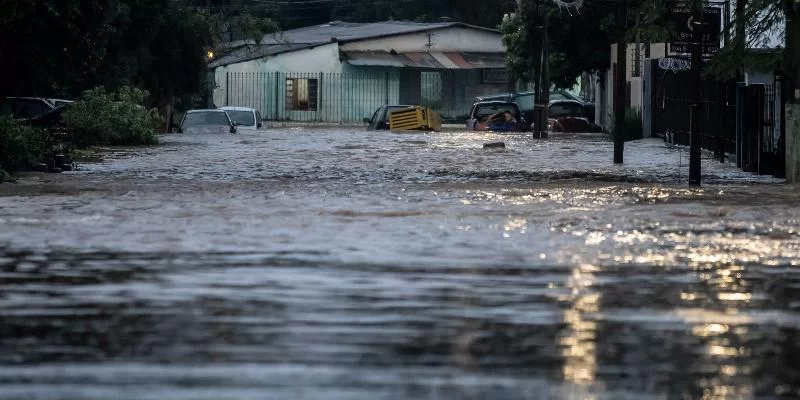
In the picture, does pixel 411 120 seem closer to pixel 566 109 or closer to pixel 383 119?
pixel 383 119

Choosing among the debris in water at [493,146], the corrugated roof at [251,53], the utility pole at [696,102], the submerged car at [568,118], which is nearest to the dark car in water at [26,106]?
the debris in water at [493,146]

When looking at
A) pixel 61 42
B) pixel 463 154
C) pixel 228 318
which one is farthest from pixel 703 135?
pixel 228 318

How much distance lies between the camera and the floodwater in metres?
7.82

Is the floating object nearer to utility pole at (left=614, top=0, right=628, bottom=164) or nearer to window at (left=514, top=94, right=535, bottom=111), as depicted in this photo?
window at (left=514, top=94, right=535, bottom=111)

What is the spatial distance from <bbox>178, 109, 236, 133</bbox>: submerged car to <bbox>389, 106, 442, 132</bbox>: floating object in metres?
7.80

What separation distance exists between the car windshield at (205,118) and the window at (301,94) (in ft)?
83.0

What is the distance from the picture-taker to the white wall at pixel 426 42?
75250mm

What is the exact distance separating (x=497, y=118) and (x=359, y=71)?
20684 mm

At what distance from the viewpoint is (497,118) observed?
184 feet

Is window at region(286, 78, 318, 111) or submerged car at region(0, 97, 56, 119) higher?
window at region(286, 78, 318, 111)

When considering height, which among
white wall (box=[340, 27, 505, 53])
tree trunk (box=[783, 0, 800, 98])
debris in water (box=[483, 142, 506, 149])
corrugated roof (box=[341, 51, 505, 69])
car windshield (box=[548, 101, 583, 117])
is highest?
white wall (box=[340, 27, 505, 53])

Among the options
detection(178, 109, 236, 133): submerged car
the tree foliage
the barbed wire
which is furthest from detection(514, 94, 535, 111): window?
the barbed wire

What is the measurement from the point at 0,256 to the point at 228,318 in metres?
4.16

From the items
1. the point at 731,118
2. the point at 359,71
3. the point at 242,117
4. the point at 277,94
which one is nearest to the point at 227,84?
the point at 277,94
